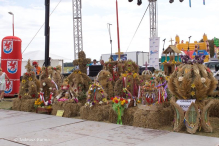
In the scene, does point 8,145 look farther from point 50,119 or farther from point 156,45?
point 156,45

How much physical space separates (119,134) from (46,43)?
20.4 ft

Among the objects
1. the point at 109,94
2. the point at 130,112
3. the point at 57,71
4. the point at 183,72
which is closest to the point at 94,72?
the point at 57,71

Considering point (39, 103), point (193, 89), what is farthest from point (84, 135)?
point (39, 103)

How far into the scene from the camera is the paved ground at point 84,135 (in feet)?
17.3

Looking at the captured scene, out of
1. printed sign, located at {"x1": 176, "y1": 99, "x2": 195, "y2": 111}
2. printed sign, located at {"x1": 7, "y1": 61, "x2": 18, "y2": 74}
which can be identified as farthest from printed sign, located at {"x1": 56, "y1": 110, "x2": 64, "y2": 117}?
printed sign, located at {"x1": 7, "y1": 61, "x2": 18, "y2": 74}

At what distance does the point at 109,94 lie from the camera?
31.3 feet

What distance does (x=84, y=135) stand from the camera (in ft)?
19.7

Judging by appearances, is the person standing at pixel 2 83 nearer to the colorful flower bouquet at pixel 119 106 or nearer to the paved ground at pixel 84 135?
the paved ground at pixel 84 135

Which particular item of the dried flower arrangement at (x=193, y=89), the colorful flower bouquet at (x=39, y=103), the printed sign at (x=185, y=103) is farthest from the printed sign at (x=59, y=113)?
the printed sign at (x=185, y=103)

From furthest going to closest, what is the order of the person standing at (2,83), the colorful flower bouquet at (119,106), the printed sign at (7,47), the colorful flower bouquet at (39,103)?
the printed sign at (7,47) < the person standing at (2,83) < the colorful flower bouquet at (39,103) < the colorful flower bouquet at (119,106)

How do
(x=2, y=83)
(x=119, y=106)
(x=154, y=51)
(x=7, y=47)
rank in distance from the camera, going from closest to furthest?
1. (x=119, y=106)
2. (x=2, y=83)
3. (x=154, y=51)
4. (x=7, y=47)

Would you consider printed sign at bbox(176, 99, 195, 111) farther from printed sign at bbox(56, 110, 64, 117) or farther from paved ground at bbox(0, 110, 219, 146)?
printed sign at bbox(56, 110, 64, 117)

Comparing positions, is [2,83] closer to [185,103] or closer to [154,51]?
[154,51]

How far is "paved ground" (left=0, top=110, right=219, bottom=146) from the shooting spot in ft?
17.3
